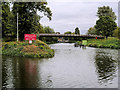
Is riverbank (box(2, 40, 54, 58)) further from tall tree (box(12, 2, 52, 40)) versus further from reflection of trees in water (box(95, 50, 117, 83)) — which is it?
tall tree (box(12, 2, 52, 40))

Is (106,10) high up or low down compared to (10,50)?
up

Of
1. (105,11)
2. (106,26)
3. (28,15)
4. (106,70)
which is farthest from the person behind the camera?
(105,11)

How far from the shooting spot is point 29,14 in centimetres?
4125

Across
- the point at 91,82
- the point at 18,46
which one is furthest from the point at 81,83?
the point at 18,46

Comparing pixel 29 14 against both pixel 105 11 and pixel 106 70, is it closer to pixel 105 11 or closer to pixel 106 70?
pixel 106 70

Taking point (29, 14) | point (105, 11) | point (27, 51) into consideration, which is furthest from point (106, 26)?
point (27, 51)

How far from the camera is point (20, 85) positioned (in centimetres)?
959

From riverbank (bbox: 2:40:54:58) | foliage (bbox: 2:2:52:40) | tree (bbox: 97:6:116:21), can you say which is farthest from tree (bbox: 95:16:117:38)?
riverbank (bbox: 2:40:54:58)

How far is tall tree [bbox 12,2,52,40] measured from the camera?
39.8 m

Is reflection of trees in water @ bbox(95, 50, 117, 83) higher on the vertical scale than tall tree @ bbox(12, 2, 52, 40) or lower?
lower

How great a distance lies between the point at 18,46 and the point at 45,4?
15.7 meters

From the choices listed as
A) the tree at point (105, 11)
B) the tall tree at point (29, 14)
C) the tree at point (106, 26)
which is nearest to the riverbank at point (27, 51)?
the tall tree at point (29, 14)

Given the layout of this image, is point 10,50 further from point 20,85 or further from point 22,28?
point 20,85

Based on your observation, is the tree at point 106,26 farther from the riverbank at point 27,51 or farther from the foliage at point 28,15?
the riverbank at point 27,51
